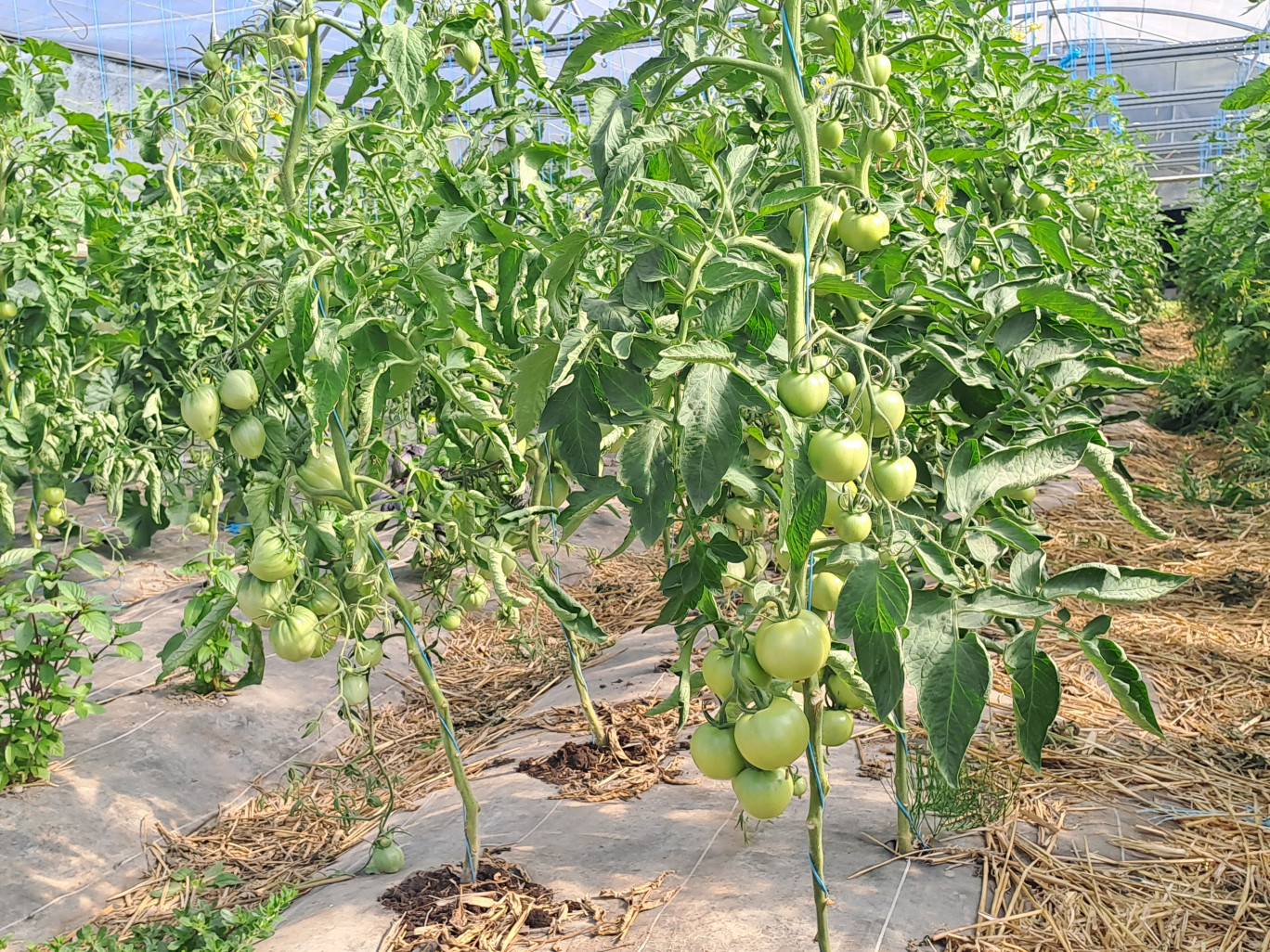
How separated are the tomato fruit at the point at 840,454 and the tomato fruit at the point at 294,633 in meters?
0.88

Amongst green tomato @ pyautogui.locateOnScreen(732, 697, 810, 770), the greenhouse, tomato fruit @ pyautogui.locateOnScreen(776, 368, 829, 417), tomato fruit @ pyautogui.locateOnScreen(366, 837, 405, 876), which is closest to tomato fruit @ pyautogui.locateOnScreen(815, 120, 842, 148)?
the greenhouse

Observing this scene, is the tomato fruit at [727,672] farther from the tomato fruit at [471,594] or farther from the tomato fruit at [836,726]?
the tomato fruit at [471,594]

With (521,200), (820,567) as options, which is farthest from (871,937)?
(521,200)

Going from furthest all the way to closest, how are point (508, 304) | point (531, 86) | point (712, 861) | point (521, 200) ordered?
point (521, 200)
point (531, 86)
point (712, 861)
point (508, 304)

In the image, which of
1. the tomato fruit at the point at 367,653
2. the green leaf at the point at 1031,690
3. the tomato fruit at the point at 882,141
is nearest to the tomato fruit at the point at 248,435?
the tomato fruit at the point at 367,653

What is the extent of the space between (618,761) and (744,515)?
0.92 m

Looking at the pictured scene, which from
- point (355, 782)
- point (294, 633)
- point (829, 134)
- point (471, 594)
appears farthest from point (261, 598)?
point (355, 782)

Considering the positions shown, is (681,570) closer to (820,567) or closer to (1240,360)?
(820,567)

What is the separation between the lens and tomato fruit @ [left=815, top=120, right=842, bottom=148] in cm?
137

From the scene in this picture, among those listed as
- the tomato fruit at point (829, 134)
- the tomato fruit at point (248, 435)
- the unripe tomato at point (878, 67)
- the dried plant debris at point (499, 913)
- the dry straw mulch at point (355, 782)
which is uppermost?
the unripe tomato at point (878, 67)

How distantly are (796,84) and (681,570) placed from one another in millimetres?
618

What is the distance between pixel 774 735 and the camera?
1.12 m

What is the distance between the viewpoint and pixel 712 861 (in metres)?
1.80

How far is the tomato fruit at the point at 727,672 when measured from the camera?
1.18m
